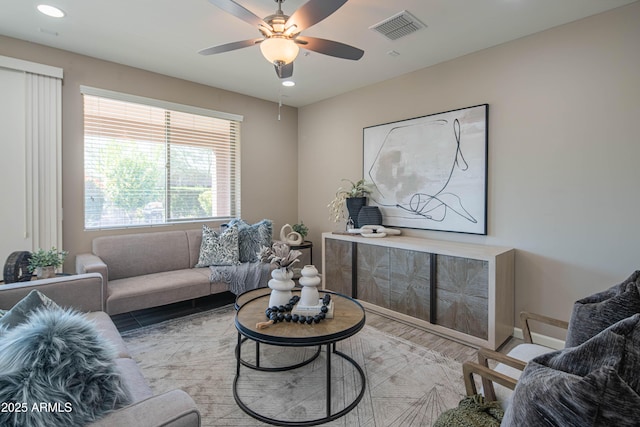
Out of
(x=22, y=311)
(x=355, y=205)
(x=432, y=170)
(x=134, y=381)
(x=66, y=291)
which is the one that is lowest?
(x=134, y=381)

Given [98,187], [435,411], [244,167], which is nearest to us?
[435,411]

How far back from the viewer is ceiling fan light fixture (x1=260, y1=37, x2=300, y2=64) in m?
2.02

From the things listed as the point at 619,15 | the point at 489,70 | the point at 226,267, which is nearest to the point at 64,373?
the point at 226,267

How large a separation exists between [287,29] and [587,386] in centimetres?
220

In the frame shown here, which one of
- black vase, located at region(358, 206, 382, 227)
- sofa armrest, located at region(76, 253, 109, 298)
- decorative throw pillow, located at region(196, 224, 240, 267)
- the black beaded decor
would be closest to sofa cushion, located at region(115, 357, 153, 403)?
the black beaded decor

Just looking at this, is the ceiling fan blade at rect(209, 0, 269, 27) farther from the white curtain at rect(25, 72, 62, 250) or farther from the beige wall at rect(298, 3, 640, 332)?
the white curtain at rect(25, 72, 62, 250)

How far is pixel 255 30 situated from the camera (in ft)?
9.01

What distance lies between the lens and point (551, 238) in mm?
2701

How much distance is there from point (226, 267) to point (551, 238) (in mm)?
3238

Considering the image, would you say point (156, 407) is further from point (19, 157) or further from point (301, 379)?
point (19, 157)

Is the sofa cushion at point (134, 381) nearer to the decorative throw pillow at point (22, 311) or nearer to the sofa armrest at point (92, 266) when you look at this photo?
the decorative throw pillow at point (22, 311)

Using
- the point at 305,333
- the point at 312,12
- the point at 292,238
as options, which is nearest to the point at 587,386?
the point at 305,333

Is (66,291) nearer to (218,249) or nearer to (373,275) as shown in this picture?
(218,249)

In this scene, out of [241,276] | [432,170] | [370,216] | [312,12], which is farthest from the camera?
[370,216]
